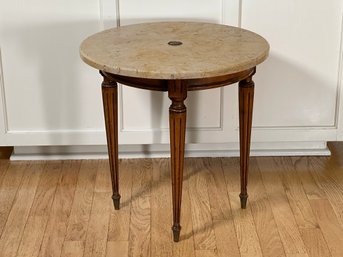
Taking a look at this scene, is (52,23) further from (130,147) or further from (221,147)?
(221,147)

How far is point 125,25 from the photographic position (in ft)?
7.54

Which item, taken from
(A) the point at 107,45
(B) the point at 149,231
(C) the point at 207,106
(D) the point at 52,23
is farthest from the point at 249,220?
(D) the point at 52,23

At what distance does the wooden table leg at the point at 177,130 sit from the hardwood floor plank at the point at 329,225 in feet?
1.59

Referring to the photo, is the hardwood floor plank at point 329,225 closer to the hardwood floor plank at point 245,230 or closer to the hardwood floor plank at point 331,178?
the hardwood floor plank at point 331,178

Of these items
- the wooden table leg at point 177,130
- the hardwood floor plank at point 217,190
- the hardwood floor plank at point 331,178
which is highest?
the wooden table leg at point 177,130

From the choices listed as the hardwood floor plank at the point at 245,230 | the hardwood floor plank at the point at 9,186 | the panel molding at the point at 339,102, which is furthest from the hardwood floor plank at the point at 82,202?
the panel molding at the point at 339,102

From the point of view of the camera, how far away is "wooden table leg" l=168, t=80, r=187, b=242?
1.86 m

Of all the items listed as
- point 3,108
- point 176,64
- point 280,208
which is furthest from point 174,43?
point 3,108

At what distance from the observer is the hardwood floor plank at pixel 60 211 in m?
2.08

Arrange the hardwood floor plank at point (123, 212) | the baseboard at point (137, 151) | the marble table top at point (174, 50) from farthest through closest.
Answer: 1. the baseboard at point (137, 151)
2. the hardwood floor plank at point (123, 212)
3. the marble table top at point (174, 50)

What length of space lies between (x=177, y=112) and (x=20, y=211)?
738 millimetres

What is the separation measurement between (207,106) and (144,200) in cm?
43

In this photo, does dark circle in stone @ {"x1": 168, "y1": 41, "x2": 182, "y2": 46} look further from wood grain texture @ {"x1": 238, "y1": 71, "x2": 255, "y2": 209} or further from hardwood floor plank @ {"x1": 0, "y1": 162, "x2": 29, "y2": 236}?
hardwood floor plank @ {"x1": 0, "y1": 162, "x2": 29, "y2": 236}

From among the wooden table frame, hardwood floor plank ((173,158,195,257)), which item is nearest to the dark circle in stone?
the wooden table frame
